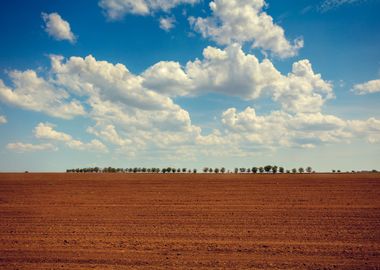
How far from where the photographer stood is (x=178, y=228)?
44.5 feet

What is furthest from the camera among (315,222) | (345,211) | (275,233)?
(345,211)

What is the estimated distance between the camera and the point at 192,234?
12609 mm

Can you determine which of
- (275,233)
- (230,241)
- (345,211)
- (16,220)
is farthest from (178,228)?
(345,211)

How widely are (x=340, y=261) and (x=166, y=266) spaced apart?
469 cm

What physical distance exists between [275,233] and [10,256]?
8.61 meters

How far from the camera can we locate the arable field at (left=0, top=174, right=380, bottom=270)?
31.5ft

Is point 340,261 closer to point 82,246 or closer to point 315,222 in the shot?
point 315,222

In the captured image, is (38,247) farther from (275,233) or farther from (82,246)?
(275,233)

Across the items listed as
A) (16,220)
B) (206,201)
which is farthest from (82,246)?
(206,201)

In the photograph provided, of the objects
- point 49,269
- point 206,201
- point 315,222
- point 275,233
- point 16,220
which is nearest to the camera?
point 49,269

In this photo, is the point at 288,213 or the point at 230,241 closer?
the point at 230,241

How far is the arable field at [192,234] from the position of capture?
378 inches

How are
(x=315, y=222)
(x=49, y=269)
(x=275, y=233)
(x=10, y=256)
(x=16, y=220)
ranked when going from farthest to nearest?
(x=16, y=220) < (x=315, y=222) < (x=275, y=233) < (x=10, y=256) < (x=49, y=269)

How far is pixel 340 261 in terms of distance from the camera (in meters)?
9.54
